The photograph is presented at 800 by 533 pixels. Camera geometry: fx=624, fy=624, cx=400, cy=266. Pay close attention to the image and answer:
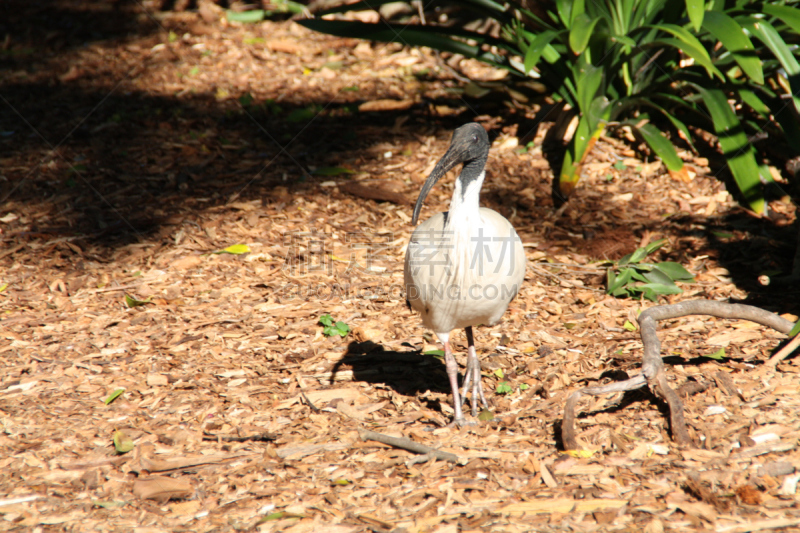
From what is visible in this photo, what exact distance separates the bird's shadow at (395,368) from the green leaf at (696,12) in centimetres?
357

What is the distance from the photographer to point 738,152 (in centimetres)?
593

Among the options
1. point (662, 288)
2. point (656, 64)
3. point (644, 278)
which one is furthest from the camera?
point (656, 64)

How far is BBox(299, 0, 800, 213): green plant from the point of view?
5602 mm

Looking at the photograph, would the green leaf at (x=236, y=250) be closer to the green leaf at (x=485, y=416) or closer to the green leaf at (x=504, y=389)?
the green leaf at (x=504, y=389)

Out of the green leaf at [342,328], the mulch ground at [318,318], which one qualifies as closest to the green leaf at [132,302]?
the mulch ground at [318,318]

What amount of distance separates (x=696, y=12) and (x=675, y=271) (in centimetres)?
222

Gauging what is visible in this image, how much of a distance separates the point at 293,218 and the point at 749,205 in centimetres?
449

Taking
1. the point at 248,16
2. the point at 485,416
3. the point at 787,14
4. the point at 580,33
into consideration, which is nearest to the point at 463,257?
the point at 485,416

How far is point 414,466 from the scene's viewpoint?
3.52m

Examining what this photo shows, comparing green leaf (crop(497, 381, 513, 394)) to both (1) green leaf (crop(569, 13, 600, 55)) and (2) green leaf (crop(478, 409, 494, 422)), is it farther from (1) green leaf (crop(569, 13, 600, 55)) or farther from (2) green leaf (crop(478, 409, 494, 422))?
(1) green leaf (crop(569, 13, 600, 55))

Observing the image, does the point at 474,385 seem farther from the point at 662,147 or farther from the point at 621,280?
the point at 662,147

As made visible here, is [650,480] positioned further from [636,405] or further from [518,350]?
[518,350]

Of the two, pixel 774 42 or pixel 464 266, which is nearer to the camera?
pixel 464 266

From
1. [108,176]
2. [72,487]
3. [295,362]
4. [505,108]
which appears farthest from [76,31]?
[72,487]
